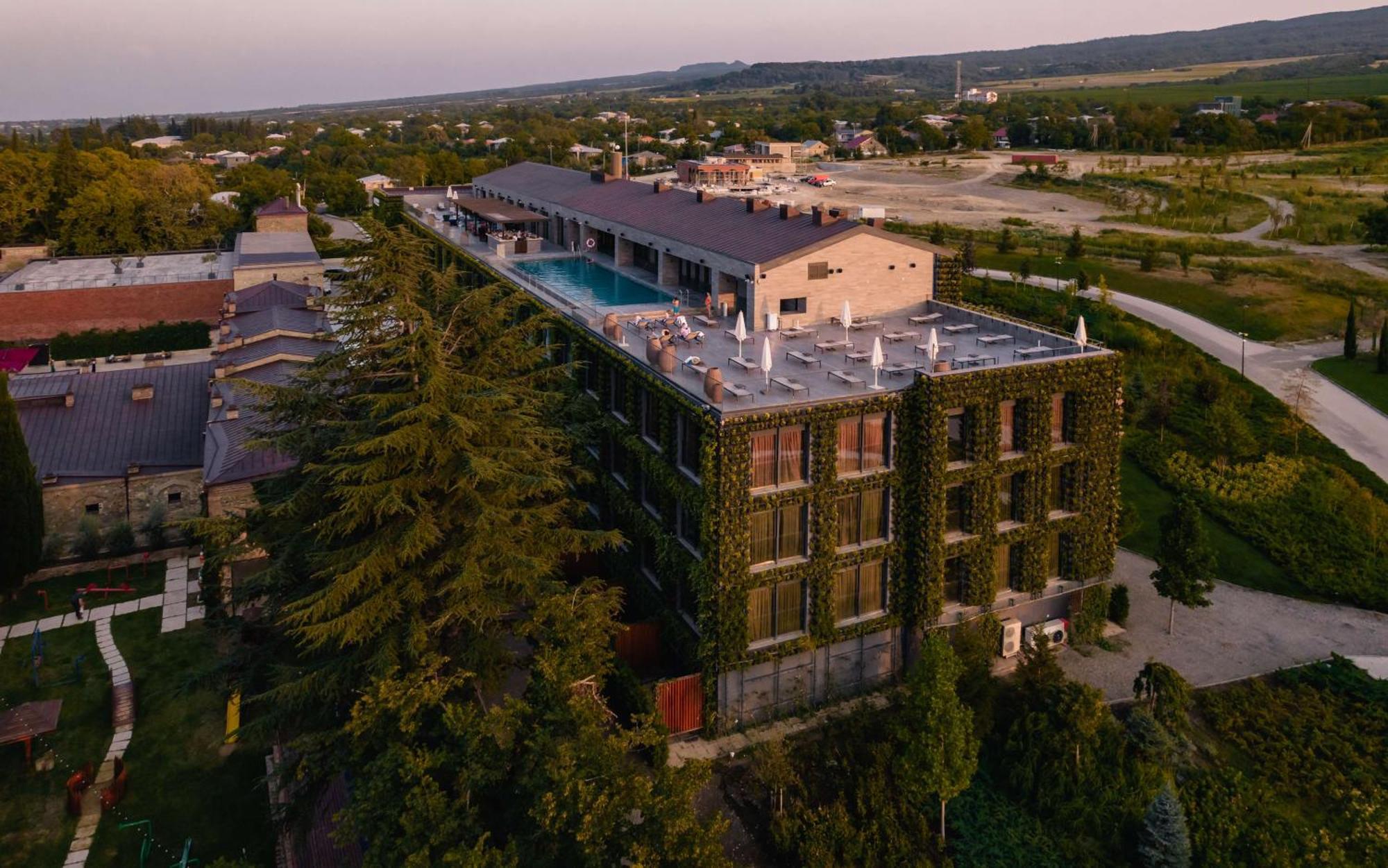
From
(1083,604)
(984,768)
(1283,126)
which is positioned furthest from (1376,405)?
(1283,126)

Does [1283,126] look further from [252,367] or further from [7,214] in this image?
[7,214]

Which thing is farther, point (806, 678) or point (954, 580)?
point (954, 580)

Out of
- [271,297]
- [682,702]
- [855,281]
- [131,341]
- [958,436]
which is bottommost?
[682,702]

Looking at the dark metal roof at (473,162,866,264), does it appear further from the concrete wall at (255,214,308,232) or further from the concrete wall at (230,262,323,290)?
the concrete wall at (255,214,308,232)

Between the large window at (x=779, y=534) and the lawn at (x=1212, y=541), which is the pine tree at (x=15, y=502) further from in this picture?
the lawn at (x=1212, y=541)

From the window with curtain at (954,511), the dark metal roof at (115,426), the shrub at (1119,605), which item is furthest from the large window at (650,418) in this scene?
the dark metal roof at (115,426)

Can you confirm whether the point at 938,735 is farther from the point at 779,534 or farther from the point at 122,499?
the point at 122,499

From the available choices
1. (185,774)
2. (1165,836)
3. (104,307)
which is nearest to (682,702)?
(1165,836)
